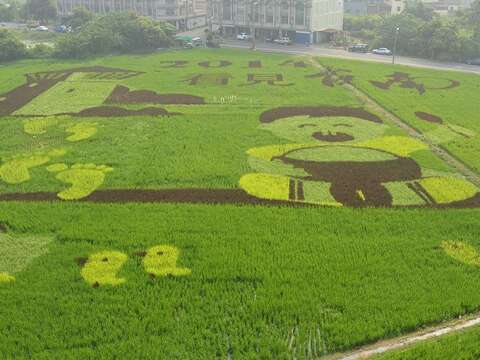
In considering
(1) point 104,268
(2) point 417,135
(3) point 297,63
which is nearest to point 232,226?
(1) point 104,268

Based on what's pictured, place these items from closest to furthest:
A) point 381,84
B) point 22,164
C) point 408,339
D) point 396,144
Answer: point 408,339 < point 22,164 < point 396,144 < point 381,84

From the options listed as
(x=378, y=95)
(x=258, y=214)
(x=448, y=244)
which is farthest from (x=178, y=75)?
(x=448, y=244)

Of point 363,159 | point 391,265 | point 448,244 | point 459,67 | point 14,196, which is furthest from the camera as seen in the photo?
point 459,67

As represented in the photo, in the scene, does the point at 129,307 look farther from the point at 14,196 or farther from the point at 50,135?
the point at 50,135

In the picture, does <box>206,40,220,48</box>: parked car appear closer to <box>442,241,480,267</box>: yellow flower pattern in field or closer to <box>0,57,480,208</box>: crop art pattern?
<box>0,57,480,208</box>: crop art pattern

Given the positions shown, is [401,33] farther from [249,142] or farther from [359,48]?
[249,142]

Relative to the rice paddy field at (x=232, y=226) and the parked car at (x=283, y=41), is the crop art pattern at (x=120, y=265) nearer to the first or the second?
the rice paddy field at (x=232, y=226)

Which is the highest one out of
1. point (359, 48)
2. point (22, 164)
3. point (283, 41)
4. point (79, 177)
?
point (283, 41)

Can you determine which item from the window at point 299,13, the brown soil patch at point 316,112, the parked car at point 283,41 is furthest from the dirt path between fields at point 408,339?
the window at point 299,13
